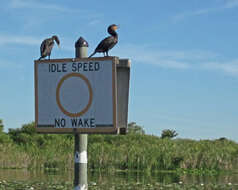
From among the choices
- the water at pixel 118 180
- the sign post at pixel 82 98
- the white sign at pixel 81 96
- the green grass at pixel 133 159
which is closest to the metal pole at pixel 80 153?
the sign post at pixel 82 98

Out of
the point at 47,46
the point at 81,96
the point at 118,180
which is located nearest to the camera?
the point at 81,96

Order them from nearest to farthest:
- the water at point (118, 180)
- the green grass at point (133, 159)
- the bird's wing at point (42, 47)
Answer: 1. the bird's wing at point (42, 47)
2. the water at point (118, 180)
3. the green grass at point (133, 159)

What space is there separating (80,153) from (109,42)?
3.72ft

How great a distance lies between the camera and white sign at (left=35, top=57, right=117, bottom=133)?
367 centimetres

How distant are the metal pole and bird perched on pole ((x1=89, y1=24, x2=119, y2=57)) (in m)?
0.46

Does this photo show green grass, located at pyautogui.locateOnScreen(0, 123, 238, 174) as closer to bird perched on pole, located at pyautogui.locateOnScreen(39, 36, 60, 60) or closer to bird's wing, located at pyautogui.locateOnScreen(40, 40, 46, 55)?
bird perched on pole, located at pyautogui.locateOnScreen(39, 36, 60, 60)

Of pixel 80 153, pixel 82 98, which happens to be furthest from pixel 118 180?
pixel 82 98

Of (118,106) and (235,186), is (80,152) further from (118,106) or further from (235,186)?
(235,186)

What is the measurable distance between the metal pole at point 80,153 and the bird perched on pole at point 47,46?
0.55 metres

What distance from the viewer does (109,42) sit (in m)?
4.36

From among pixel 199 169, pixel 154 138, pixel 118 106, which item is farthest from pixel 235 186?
pixel 154 138

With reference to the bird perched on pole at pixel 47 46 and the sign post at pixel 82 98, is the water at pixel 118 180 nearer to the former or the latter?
the bird perched on pole at pixel 47 46

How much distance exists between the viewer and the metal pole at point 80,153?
147 inches

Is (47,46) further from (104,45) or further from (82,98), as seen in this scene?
(82,98)
